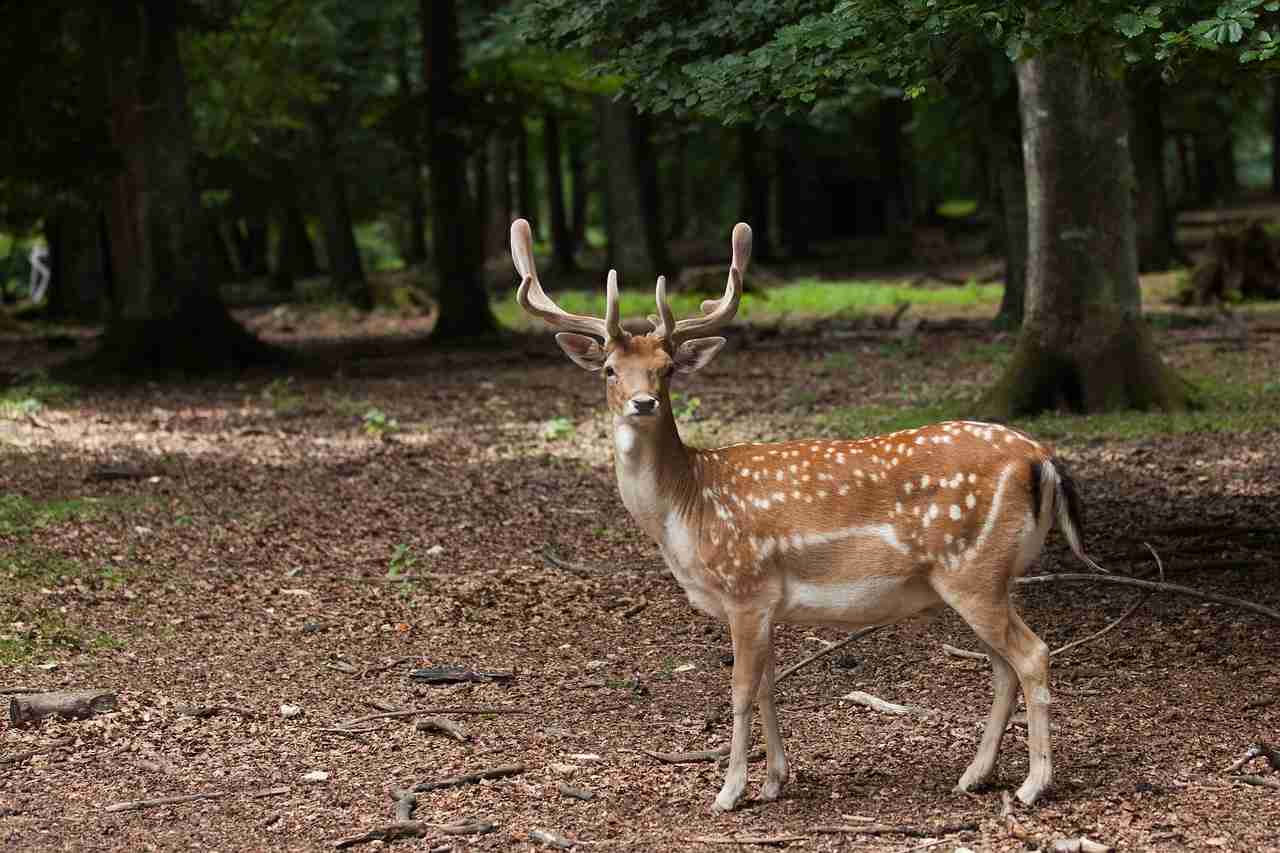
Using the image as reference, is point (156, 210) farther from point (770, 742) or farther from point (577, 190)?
point (577, 190)

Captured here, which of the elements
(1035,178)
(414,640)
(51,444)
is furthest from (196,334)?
(414,640)

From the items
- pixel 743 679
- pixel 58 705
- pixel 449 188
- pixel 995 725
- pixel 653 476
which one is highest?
pixel 449 188

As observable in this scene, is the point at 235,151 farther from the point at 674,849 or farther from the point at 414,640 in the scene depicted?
the point at 674,849

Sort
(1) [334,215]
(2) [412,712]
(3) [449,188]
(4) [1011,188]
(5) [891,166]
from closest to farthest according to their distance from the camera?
(2) [412,712], (4) [1011,188], (3) [449,188], (1) [334,215], (5) [891,166]

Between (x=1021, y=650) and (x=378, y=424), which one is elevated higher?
(x=378, y=424)

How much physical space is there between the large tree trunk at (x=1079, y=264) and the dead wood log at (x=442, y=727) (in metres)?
6.83

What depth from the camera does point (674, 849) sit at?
471 centimetres

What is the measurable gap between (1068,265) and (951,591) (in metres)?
7.05

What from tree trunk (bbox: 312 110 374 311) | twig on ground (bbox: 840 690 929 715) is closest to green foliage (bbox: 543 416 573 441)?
twig on ground (bbox: 840 690 929 715)

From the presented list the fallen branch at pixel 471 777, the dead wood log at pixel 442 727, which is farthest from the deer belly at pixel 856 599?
the dead wood log at pixel 442 727

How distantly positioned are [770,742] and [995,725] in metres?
0.68

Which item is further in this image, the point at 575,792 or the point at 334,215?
the point at 334,215

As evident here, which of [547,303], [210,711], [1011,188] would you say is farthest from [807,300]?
[547,303]

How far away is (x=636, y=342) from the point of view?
513 cm
